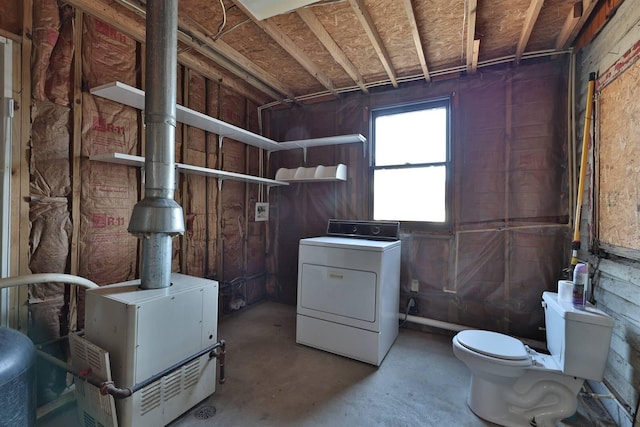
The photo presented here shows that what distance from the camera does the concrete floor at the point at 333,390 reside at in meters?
1.64

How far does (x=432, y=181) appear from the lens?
9.17 ft

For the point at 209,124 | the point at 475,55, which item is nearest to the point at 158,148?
the point at 209,124

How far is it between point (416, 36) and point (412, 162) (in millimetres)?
1143

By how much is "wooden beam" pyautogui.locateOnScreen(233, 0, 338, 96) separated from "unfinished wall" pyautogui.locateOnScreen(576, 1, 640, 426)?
7.03 ft

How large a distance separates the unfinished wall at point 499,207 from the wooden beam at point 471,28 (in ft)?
1.12

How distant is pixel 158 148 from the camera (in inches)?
62.4

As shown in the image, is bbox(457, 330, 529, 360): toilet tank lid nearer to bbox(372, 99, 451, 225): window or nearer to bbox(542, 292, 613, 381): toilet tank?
bbox(542, 292, 613, 381): toilet tank

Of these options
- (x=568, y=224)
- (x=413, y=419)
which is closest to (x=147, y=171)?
(x=413, y=419)

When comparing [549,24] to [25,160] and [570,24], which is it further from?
[25,160]

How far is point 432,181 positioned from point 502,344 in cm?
156

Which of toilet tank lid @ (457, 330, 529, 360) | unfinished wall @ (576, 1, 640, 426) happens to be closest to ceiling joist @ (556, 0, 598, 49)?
unfinished wall @ (576, 1, 640, 426)

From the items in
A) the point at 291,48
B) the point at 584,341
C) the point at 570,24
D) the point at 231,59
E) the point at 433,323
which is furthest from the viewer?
the point at 433,323

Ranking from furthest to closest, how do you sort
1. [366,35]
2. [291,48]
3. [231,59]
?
[231,59] → [291,48] → [366,35]

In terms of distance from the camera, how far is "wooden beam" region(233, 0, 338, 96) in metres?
1.97
